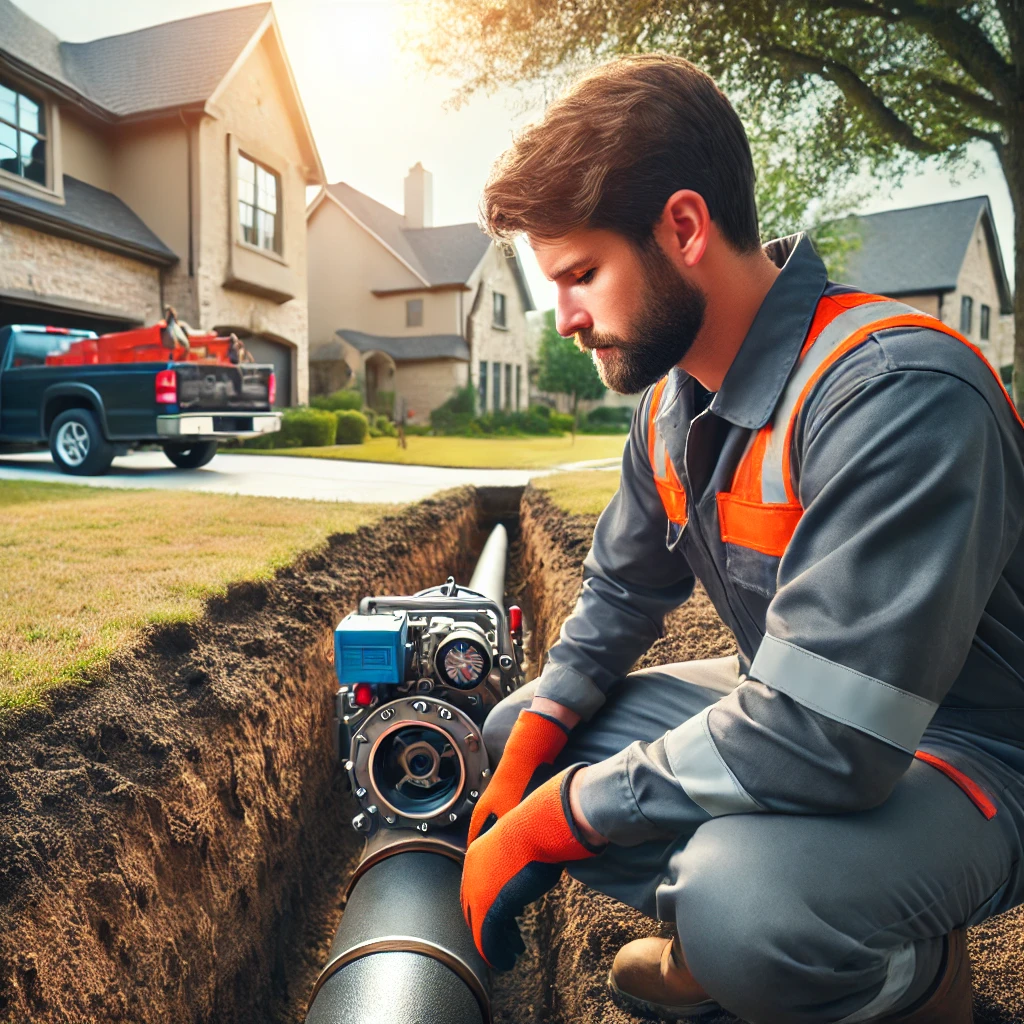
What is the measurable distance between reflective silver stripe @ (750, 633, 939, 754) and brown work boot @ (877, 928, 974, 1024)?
1.80 feet

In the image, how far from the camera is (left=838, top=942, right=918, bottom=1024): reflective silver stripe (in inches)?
58.9

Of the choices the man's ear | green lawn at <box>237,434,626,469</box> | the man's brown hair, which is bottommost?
green lawn at <box>237,434,626,469</box>

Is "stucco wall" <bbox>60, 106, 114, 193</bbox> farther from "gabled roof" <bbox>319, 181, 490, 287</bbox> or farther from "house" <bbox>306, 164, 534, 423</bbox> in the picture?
"gabled roof" <bbox>319, 181, 490, 287</bbox>

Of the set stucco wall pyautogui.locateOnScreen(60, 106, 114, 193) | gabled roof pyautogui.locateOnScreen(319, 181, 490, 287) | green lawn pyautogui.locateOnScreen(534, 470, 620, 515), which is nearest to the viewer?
green lawn pyautogui.locateOnScreen(534, 470, 620, 515)

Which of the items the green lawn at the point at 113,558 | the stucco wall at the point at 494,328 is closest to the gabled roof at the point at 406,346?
the stucco wall at the point at 494,328

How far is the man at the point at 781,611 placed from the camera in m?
1.38

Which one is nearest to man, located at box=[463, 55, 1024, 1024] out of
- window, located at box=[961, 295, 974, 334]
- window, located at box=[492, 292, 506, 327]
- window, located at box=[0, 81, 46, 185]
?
window, located at box=[0, 81, 46, 185]

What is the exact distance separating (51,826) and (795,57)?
1032 centimetres

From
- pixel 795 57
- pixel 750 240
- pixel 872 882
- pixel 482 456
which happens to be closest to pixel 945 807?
pixel 872 882

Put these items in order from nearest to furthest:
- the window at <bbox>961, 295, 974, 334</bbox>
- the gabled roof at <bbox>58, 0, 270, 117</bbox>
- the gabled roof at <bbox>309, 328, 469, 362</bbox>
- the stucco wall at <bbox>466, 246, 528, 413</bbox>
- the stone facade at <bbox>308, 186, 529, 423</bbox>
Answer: the gabled roof at <bbox>58, 0, 270, 117</bbox> < the gabled roof at <bbox>309, 328, 469, 362</bbox> < the stone facade at <bbox>308, 186, 529, 423</bbox> < the stucco wall at <bbox>466, 246, 528, 413</bbox> < the window at <bbox>961, 295, 974, 334</bbox>

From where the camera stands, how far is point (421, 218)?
2980cm

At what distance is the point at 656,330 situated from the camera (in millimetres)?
1825

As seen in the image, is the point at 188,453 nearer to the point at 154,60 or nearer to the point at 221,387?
the point at 221,387

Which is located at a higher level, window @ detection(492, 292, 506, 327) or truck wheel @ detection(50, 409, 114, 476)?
window @ detection(492, 292, 506, 327)
